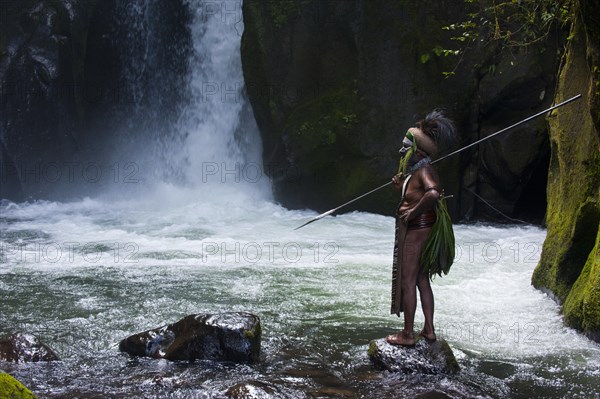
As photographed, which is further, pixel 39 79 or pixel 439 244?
pixel 39 79

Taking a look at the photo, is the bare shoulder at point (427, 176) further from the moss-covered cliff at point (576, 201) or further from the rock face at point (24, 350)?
the rock face at point (24, 350)

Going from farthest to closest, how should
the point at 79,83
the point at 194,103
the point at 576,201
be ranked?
the point at 79,83
the point at 194,103
the point at 576,201

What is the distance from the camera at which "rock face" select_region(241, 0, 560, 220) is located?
1423cm

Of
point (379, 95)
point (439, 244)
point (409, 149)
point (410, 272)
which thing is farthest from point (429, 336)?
point (379, 95)

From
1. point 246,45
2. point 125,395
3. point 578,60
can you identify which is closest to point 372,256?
point 578,60

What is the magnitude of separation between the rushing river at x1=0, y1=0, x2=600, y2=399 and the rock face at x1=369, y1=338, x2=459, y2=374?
12 cm

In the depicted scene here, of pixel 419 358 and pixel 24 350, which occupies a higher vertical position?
pixel 419 358

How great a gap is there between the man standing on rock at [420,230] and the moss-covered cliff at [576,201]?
159cm

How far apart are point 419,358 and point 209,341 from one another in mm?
1813

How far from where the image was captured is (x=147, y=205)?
1755 cm

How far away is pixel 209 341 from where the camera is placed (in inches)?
253

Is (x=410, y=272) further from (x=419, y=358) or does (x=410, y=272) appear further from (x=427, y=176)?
(x=427, y=176)

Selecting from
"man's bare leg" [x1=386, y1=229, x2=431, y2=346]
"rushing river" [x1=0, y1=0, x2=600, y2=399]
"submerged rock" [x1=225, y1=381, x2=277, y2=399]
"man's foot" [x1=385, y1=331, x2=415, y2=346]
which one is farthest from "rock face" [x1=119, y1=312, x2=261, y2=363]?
"man's bare leg" [x1=386, y1=229, x2=431, y2=346]

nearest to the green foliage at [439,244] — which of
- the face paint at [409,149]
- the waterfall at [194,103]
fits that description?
the face paint at [409,149]
